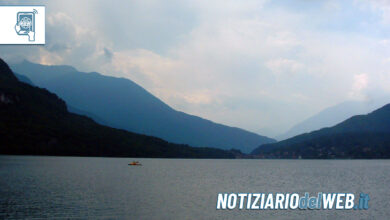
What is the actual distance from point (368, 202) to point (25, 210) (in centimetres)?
6250

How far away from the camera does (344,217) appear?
185 feet

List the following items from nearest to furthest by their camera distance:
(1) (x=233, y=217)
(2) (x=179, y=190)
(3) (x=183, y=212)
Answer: (1) (x=233, y=217) → (3) (x=183, y=212) → (2) (x=179, y=190)

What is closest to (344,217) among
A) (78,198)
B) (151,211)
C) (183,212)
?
(183,212)

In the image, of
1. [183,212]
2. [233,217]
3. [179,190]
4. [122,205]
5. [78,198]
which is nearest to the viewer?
[233,217]

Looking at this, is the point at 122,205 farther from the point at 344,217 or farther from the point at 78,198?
the point at 344,217

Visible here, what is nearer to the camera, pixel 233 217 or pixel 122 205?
pixel 233 217

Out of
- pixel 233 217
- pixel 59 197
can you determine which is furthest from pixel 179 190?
pixel 233 217

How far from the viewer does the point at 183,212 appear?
5819 cm

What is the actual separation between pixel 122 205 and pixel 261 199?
91.8ft

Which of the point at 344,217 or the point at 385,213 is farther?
the point at 385,213

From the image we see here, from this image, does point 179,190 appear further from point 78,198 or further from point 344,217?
point 344,217

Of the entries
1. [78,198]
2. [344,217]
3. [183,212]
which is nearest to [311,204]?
[344,217]

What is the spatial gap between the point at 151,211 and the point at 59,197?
2084 centimetres

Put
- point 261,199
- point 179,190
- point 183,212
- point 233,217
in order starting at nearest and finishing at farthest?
point 233,217 → point 183,212 → point 261,199 → point 179,190
